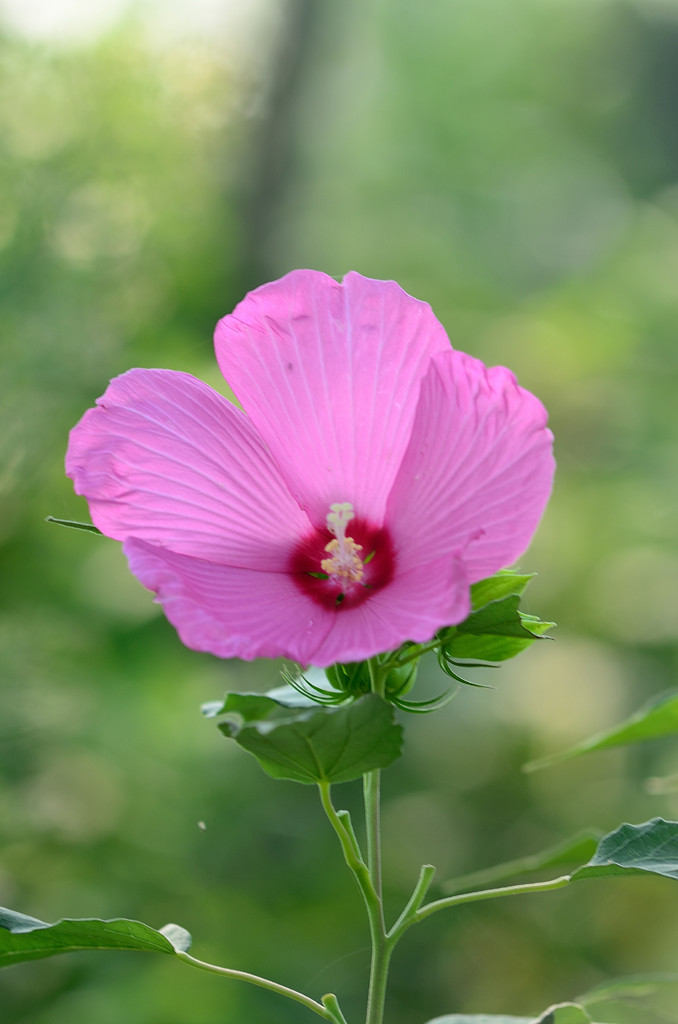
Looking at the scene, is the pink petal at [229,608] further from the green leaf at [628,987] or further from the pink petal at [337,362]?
the green leaf at [628,987]

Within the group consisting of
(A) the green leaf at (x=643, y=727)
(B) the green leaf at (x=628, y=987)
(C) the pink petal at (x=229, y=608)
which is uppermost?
(C) the pink petal at (x=229, y=608)

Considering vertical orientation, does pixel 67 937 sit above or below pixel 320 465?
below

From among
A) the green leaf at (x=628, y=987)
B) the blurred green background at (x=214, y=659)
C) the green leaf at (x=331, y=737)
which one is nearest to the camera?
the green leaf at (x=331, y=737)

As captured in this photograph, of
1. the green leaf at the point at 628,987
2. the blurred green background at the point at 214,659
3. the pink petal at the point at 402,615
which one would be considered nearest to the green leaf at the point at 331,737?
the pink petal at the point at 402,615

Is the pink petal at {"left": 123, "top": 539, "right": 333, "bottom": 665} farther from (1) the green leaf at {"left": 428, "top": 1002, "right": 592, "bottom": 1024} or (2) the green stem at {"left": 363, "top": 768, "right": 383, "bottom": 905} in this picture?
(1) the green leaf at {"left": 428, "top": 1002, "right": 592, "bottom": 1024}

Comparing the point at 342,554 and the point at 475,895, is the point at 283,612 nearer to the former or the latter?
the point at 342,554

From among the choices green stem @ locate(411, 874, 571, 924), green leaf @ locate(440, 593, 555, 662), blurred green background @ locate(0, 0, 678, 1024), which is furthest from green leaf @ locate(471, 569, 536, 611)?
blurred green background @ locate(0, 0, 678, 1024)

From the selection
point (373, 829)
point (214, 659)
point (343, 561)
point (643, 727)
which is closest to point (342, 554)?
point (343, 561)
